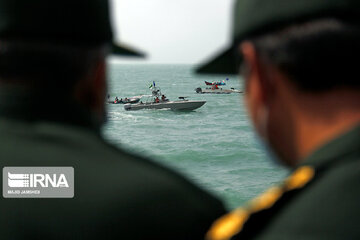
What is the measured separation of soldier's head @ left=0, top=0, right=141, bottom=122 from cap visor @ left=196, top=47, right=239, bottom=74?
393 mm

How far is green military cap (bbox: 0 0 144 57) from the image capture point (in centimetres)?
172

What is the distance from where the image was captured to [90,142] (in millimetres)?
1715

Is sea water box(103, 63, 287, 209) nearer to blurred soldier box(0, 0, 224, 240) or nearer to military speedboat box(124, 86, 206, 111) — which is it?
military speedboat box(124, 86, 206, 111)

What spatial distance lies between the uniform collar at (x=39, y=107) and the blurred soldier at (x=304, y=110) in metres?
0.54

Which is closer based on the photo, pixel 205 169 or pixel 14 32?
pixel 14 32

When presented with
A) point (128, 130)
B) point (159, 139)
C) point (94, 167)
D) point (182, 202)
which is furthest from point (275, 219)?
point (128, 130)

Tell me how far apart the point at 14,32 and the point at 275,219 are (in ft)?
3.25

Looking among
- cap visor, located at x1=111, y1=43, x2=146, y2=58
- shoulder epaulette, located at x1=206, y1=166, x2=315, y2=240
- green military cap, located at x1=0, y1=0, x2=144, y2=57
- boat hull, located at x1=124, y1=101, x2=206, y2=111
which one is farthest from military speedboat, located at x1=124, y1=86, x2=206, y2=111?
shoulder epaulette, located at x1=206, y1=166, x2=315, y2=240

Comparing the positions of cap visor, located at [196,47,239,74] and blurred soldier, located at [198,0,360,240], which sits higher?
cap visor, located at [196,47,239,74]

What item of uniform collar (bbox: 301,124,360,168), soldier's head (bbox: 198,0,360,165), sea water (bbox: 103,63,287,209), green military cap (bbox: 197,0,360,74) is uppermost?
sea water (bbox: 103,63,287,209)

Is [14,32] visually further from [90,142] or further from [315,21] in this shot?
[315,21]

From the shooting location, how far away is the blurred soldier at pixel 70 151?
1.65 meters

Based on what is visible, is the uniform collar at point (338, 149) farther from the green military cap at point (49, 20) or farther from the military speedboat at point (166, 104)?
the military speedboat at point (166, 104)

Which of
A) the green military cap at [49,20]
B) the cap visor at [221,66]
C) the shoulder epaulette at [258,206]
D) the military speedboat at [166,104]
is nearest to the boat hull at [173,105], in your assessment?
the military speedboat at [166,104]
